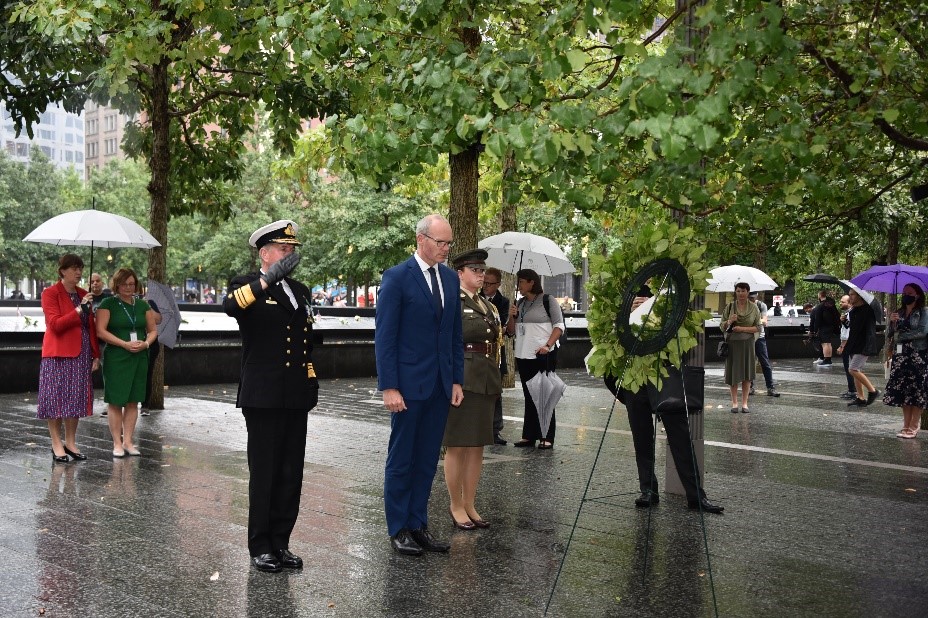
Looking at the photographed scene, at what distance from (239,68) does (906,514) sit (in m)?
11.4

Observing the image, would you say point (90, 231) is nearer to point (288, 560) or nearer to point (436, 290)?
point (436, 290)

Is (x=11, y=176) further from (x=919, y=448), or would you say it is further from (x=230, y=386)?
(x=919, y=448)

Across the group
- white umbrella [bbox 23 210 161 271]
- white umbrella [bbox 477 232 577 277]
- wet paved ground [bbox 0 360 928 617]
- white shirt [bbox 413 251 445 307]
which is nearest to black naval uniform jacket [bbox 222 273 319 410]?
white shirt [bbox 413 251 445 307]

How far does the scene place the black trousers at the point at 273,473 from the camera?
6309 mm

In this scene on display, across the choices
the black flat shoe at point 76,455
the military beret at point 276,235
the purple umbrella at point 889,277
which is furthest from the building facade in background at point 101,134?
the military beret at point 276,235

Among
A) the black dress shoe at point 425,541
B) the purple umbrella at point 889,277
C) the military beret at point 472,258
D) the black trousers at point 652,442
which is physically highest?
the purple umbrella at point 889,277

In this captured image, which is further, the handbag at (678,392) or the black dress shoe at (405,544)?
the handbag at (678,392)

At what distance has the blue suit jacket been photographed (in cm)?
659

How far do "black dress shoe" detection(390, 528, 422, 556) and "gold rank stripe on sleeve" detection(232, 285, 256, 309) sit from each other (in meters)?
1.75

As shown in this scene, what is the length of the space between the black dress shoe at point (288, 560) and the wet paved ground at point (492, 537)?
0.07m

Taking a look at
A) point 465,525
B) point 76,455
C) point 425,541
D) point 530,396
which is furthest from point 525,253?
point 425,541

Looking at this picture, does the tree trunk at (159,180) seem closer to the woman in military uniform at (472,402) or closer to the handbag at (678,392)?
the woman in military uniform at (472,402)

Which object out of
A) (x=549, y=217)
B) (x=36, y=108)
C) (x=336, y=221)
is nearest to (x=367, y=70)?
(x=36, y=108)

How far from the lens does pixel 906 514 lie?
8.30m
